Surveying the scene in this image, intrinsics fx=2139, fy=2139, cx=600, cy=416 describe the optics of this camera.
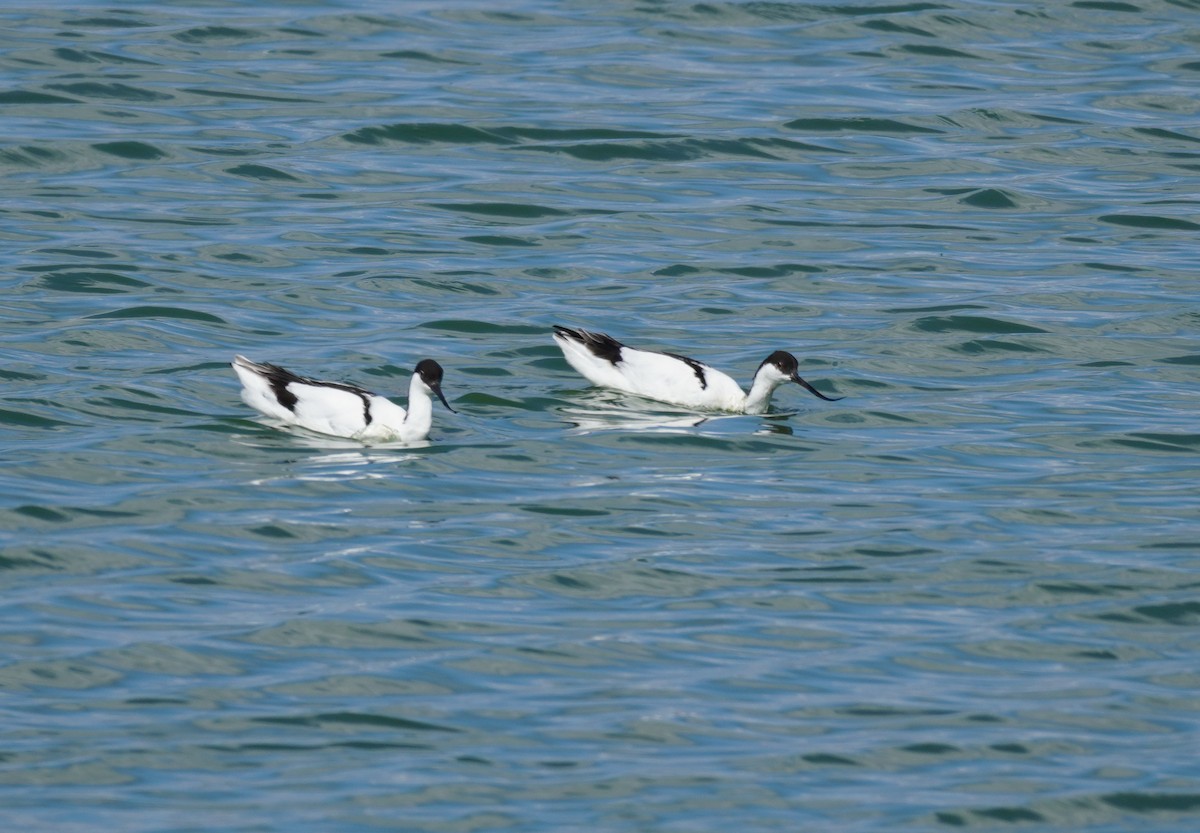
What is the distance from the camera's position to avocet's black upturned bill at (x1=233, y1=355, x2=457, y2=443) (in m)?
14.5

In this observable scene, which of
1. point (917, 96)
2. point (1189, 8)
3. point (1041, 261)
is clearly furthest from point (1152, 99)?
point (1041, 261)

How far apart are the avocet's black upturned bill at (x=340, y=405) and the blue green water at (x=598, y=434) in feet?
0.71

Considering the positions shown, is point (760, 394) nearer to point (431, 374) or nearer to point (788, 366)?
point (788, 366)

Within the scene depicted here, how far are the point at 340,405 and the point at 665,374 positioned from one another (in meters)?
2.70

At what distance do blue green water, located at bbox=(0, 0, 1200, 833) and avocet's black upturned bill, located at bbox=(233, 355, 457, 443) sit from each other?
216 millimetres

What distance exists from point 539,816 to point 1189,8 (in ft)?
80.6

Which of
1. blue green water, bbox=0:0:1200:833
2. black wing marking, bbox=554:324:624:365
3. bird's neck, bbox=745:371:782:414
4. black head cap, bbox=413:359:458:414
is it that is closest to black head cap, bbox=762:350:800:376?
bird's neck, bbox=745:371:782:414

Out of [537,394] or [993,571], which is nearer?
[993,571]

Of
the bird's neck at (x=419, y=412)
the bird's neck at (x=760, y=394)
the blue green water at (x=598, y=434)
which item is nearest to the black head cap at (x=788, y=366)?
the bird's neck at (x=760, y=394)

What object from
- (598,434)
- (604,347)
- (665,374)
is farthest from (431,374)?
(665,374)

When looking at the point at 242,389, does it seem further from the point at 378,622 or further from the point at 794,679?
the point at 794,679

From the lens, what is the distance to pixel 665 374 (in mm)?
15984

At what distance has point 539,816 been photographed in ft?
29.1

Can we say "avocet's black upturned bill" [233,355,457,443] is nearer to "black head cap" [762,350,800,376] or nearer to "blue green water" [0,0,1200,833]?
"blue green water" [0,0,1200,833]
